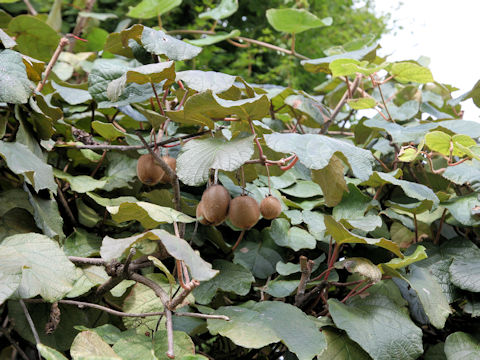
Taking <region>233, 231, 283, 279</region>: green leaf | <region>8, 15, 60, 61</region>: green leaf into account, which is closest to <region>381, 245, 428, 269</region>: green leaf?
<region>233, 231, 283, 279</region>: green leaf

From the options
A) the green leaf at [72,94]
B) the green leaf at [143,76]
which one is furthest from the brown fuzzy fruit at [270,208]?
the green leaf at [72,94]

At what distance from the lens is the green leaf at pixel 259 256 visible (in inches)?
35.0

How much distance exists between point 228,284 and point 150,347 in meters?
0.20

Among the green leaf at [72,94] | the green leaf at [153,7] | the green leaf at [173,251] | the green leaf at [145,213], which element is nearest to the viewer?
the green leaf at [173,251]

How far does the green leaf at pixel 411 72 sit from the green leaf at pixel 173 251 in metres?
0.68

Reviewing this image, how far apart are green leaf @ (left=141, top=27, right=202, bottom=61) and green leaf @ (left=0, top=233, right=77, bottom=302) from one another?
33 centimetres

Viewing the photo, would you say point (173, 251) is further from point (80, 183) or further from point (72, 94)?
point (72, 94)

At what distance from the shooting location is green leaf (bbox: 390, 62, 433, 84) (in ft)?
3.28

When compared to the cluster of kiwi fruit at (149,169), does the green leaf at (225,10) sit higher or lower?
higher

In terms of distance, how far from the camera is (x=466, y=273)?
0.82m

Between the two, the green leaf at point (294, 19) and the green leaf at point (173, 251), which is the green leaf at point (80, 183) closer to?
the green leaf at point (173, 251)

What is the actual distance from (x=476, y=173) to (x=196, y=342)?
2.08ft

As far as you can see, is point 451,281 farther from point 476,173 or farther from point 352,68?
point 352,68

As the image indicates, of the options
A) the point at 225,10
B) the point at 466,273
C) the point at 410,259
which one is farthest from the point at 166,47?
the point at 225,10
